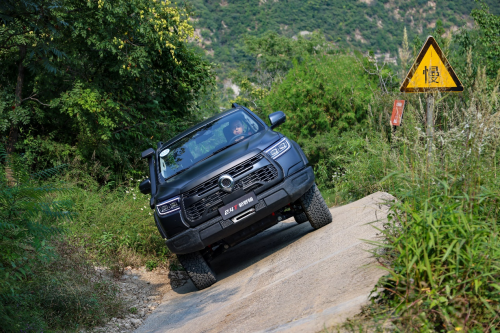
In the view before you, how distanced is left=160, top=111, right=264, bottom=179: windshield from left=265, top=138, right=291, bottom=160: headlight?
2.53 ft

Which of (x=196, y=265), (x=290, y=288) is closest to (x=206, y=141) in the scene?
(x=196, y=265)

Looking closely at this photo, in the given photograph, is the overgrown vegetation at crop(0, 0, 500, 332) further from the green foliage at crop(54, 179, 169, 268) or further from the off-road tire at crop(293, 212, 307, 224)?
the off-road tire at crop(293, 212, 307, 224)

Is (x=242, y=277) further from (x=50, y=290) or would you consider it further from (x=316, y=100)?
(x=316, y=100)

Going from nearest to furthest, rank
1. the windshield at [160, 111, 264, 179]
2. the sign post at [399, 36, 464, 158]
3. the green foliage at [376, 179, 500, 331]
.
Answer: the green foliage at [376, 179, 500, 331] < the sign post at [399, 36, 464, 158] < the windshield at [160, 111, 264, 179]

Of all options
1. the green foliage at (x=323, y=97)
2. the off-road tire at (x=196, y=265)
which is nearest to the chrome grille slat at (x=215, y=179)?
the off-road tire at (x=196, y=265)

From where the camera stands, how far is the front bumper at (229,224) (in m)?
6.48

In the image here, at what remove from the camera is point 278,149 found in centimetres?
689

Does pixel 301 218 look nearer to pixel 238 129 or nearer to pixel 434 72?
pixel 238 129

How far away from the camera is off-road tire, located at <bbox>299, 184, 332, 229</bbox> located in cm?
713

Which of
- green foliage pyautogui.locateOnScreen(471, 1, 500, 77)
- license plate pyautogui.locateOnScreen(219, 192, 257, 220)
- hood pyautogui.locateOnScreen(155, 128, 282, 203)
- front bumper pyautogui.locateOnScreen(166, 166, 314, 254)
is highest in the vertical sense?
hood pyautogui.locateOnScreen(155, 128, 282, 203)

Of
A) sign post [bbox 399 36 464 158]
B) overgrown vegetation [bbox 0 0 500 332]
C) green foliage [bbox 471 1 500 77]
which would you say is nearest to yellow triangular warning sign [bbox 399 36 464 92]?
sign post [bbox 399 36 464 158]

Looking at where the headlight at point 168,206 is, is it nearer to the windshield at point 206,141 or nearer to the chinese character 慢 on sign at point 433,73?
the windshield at point 206,141

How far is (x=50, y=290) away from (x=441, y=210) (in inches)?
162

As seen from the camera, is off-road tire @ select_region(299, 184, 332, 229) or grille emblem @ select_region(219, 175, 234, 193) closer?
grille emblem @ select_region(219, 175, 234, 193)
